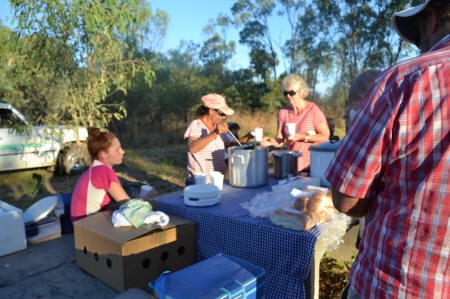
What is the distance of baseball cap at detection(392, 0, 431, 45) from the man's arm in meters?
0.57

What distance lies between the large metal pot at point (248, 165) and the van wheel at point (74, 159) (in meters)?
5.56

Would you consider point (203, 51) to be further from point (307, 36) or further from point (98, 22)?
point (98, 22)

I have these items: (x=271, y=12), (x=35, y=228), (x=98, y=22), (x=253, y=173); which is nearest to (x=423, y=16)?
(x=253, y=173)

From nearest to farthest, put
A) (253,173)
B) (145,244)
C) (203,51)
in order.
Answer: (145,244), (253,173), (203,51)

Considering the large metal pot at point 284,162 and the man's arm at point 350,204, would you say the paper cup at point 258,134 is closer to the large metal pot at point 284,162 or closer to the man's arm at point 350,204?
the large metal pot at point 284,162

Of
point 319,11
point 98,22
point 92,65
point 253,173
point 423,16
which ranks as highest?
point 319,11

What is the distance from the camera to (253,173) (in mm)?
2424

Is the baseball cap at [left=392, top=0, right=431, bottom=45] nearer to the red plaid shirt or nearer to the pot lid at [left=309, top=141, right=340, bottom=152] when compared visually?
the red plaid shirt

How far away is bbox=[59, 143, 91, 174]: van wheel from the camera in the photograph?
279 inches

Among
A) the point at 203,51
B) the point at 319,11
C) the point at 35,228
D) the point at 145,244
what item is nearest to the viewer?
the point at 145,244

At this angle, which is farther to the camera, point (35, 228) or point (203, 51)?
point (203, 51)

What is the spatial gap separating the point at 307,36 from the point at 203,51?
10394mm

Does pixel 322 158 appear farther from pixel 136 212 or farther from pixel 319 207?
pixel 136 212

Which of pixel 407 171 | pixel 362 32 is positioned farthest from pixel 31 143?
pixel 362 32
